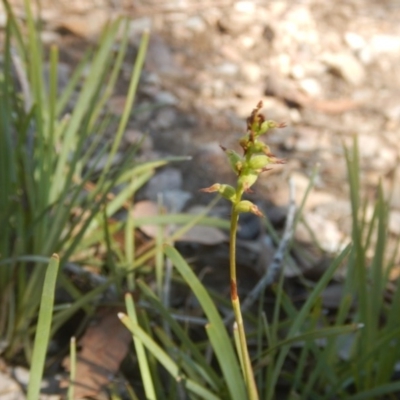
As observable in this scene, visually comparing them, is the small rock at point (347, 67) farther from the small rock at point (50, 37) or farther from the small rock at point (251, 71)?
the small rock at point (50, 37)

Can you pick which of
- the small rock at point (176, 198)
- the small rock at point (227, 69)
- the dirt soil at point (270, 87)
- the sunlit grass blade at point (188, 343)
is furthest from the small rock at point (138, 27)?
the sunlit grass blade at point (188, 343)

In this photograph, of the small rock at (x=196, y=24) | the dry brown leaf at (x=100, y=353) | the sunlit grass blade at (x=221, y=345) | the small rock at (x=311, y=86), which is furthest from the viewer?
the small rock at (x=196, y=24)

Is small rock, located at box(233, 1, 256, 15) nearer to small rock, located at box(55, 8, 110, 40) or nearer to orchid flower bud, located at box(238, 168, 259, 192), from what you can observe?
small rock, located at box(55, 8, 110, 40)

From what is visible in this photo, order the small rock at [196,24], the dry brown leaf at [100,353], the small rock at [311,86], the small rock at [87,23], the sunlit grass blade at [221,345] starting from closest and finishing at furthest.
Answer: the sunlit grass blade at [221,345]
the dry brown leaf at [100,353]
the small rock at [311,86]
the small rock at [87,23]
the small rock at [196,24]

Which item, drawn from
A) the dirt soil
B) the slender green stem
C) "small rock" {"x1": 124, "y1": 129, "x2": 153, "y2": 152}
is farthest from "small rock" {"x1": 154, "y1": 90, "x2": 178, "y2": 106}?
the slender green stem

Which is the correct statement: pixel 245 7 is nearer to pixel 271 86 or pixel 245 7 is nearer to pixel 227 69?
pixel 227 69

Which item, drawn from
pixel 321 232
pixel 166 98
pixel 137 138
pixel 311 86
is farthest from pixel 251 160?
pixel 311 86

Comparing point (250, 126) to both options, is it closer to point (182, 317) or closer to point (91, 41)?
point (182, 317)
